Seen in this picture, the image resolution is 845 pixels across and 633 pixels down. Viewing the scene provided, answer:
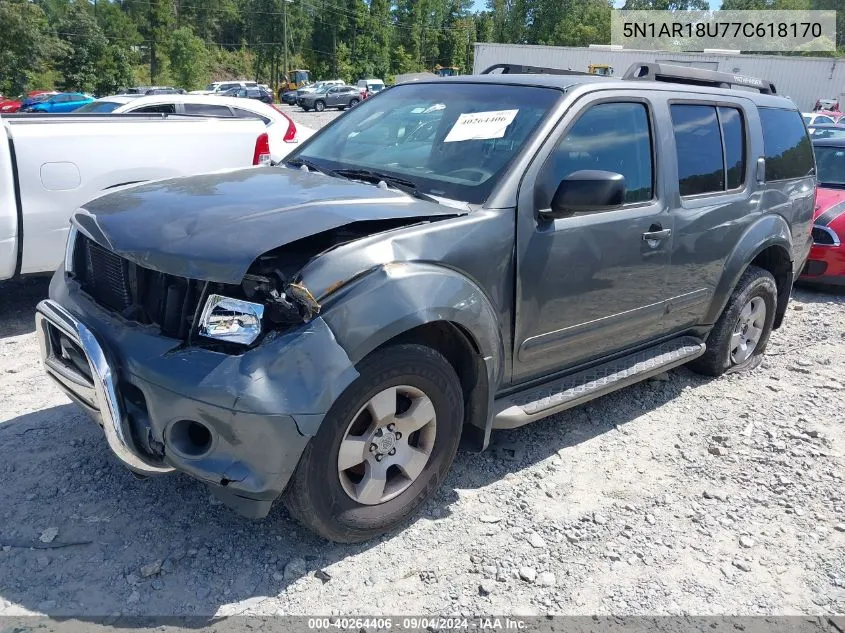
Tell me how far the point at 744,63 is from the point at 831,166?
38.8 metres

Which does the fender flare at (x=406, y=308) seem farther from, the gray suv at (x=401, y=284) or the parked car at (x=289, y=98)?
the parked car at (x=289, y=98)

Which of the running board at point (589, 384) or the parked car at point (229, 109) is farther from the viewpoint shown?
the parked car at point (229, 109)

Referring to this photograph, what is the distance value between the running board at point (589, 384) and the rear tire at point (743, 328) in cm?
37

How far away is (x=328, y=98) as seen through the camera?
152 ft

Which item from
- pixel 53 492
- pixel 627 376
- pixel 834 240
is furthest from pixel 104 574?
pixel 834 240

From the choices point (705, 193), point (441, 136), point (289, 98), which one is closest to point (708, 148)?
point (705, 193)

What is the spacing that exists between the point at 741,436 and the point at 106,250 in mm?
3627

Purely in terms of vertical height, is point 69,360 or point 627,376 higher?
point 69,360

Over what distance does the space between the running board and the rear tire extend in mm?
375

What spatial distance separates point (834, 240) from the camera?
24.1 feet

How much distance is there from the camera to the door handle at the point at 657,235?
12.4ft

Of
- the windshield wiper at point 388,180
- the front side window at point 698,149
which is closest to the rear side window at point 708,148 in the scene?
the front side window at point 698,149

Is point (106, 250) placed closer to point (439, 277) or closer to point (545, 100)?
point (439, 277)

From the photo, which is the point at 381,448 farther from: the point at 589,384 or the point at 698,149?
the point at 698,149
